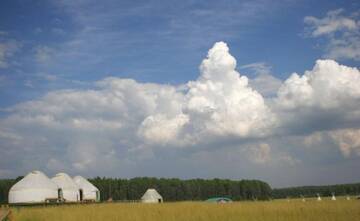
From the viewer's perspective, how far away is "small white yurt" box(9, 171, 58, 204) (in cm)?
5992

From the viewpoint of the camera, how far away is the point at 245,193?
123 m

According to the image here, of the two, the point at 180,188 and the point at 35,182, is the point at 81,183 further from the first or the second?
the point at 180,188

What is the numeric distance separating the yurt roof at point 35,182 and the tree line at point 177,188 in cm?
3299

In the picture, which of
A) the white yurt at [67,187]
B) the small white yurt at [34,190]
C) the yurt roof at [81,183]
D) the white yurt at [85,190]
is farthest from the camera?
the yurt roof at [81,183]

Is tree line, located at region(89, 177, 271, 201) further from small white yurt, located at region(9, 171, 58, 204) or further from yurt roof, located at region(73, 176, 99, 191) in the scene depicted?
small white yurt, located at region(9, 171, 58, 204)

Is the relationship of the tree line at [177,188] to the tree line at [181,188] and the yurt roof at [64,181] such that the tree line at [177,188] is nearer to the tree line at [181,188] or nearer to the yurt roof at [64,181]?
the tree line at [181,188]

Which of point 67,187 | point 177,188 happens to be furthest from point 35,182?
point 177,188

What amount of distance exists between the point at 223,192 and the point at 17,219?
103 meters

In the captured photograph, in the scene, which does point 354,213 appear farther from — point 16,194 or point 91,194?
point 91,194

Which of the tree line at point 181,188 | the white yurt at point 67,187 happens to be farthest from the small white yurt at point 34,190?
the tree line at point 181,188

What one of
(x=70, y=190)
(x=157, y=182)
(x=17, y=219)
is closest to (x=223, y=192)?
(x=157, y=182)

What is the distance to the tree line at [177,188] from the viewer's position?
10356 centimetres

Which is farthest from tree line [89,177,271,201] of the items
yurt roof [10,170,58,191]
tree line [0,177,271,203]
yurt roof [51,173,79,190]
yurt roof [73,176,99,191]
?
Answer: yurt roof [10,170,58,191]

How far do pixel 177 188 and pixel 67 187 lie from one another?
51.4 meters
